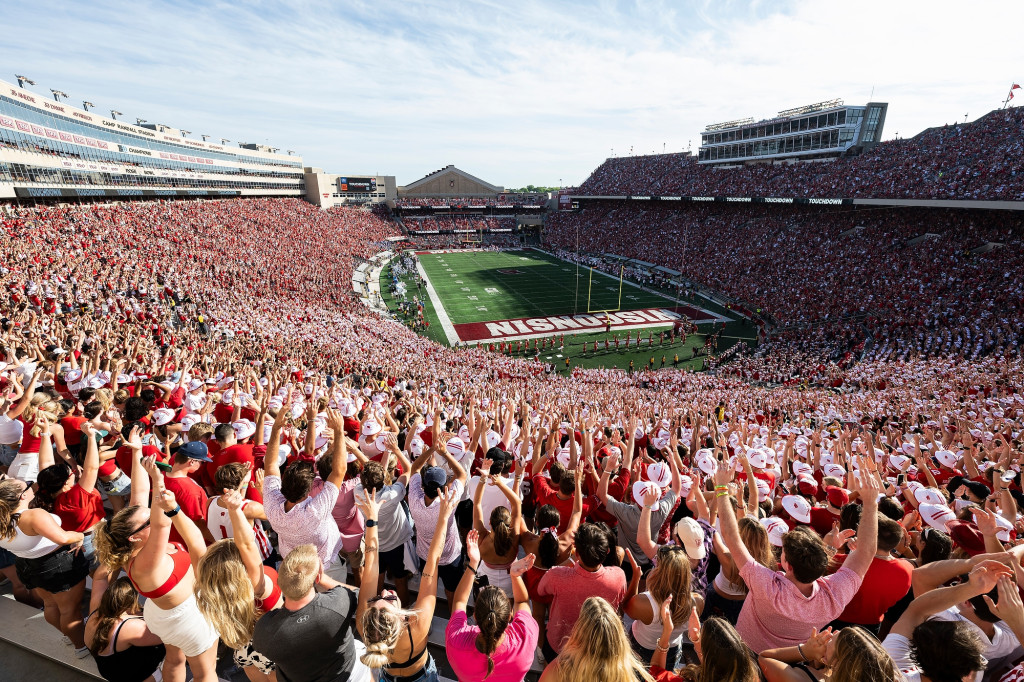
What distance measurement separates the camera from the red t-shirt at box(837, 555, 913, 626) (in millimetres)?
3043

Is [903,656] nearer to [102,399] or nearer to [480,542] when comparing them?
[480,542]

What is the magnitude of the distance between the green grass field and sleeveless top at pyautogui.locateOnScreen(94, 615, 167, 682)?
2365cm

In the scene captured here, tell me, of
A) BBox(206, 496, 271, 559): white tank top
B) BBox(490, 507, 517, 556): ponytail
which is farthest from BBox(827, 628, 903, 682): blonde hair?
BBox(206, 496, 271, 559): white tank top

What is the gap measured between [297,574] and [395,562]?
2.00 meters

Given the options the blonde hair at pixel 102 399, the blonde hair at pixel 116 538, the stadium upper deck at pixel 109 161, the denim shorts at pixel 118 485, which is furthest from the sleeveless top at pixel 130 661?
the stadium upper deck at pixel 109 161

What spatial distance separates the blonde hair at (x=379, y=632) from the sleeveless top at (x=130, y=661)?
1.76 metres

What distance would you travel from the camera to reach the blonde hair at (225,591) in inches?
100

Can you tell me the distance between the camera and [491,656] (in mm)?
2443

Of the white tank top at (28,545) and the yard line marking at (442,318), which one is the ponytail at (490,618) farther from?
the yard line marking at (442,318)

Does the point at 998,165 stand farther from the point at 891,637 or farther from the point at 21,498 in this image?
the point at 21,498

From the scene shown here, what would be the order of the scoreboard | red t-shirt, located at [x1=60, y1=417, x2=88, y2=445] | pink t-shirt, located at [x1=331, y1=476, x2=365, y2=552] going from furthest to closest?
1. the scoreboard
2. red t-shirt, located at [x1=60, y1=417, x2=88, y2=445]
3. pink t-shirt, located at [x1=331, y1=476, x2=365, y2=552]

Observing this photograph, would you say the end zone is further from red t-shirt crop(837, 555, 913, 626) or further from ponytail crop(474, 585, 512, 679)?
ponytail crop(474, 585, 512, 679)

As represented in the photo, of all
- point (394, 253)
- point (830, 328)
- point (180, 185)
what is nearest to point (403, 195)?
point (394, 253)

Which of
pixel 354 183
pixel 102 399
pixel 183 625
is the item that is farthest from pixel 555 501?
pixel 354 183
